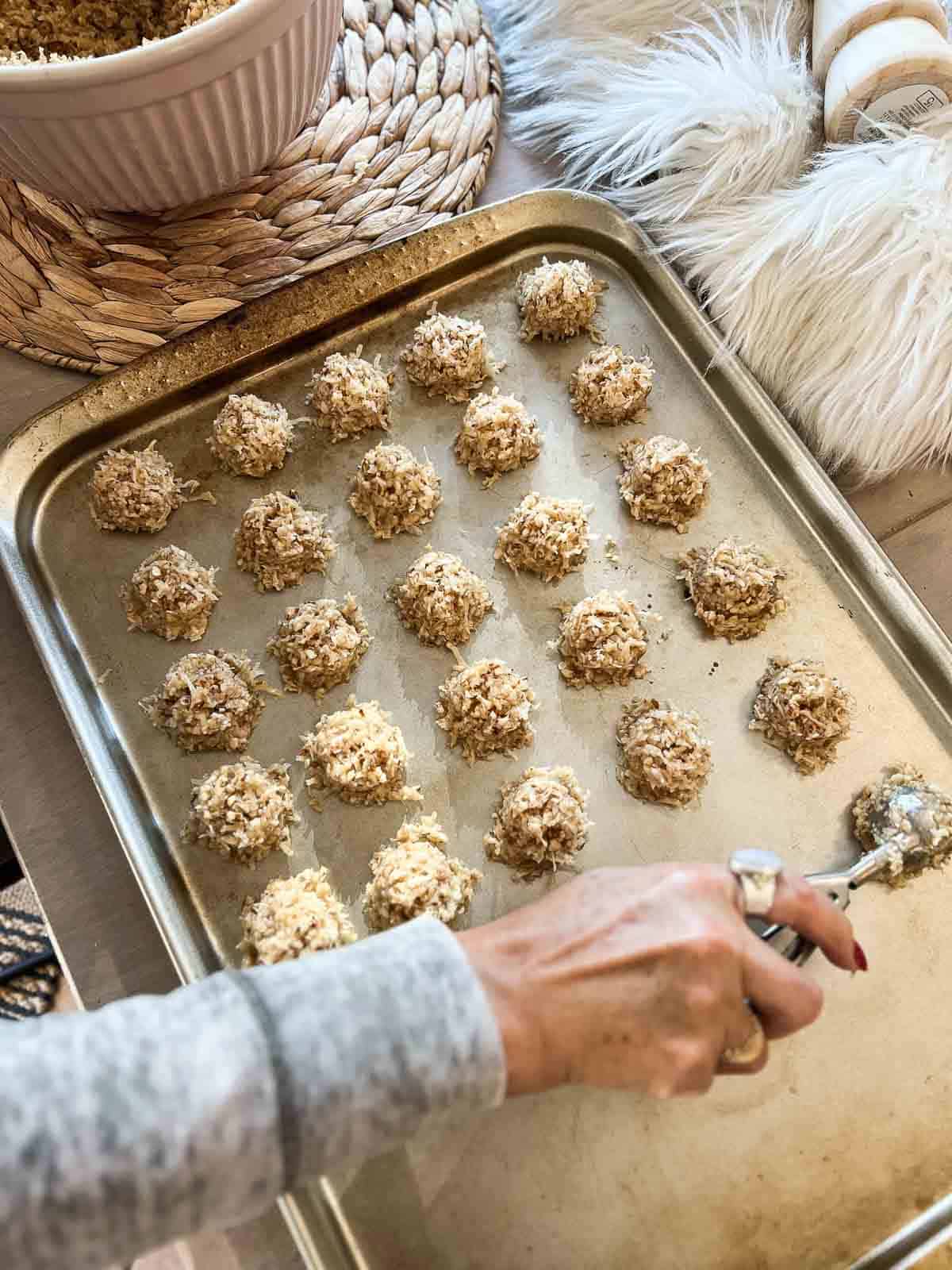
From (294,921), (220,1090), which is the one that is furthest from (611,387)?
(220,1090)

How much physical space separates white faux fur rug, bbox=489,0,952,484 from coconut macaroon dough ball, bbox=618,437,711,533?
0.14 metres

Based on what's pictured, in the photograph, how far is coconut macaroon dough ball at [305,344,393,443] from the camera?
105 centimetres

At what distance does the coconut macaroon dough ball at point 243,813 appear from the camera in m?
0.91

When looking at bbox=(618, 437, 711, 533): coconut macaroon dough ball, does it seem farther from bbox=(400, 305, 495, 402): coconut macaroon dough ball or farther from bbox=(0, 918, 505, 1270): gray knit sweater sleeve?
bbox=(0, 918, 505, 1270): gray knit sweater sleeve

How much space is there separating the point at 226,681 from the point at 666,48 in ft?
2.70

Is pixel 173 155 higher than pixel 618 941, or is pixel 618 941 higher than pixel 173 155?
pixel 173 155

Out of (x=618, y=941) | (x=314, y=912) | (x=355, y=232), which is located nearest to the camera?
(x=618, y=941)

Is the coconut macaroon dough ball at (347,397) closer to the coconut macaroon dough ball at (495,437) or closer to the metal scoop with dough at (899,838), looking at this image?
the coconut macaroon dough ball at (495,437)

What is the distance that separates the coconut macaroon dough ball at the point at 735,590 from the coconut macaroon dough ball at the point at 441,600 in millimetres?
200

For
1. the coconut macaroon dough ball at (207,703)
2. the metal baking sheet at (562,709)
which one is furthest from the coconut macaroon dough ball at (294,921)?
the coconut macaroon dough ball at (207,703)

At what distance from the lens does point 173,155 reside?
0.89 metres

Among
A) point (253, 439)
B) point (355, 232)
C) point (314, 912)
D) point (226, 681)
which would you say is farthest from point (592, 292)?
point (314, 912)

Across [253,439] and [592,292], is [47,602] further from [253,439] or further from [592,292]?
[592,292]

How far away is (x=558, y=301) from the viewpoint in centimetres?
108
